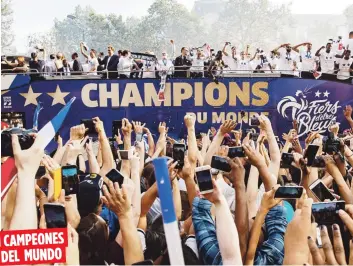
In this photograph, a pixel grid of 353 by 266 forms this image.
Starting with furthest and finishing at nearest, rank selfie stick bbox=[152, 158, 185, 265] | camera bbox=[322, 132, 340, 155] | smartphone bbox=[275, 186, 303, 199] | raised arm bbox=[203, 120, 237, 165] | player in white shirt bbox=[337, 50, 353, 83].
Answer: player in white shirt bbox=[337, 50, 353, 83]
raised arm bbox=[203, 120, 237, 165]
camera bbox=[322, 132, 340, 155]
smartphone bbox=[275, 186, 303, 199]
selfie stick bbox=[152, 158, 185, 265]

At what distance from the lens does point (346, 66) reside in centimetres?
1205

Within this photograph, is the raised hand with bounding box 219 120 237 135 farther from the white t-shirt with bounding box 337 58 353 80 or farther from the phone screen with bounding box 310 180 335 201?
the white t-shirt with bounding box 337 58 353 80

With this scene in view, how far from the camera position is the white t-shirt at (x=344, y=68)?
1195cm

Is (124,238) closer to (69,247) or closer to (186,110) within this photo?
(69,247)

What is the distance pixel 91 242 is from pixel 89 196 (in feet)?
1.25

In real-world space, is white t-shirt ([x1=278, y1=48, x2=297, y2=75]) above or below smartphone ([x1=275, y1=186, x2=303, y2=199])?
above

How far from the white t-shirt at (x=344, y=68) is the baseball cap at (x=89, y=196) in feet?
32.2

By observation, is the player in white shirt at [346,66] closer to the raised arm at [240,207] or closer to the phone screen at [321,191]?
the phone screen at [321,191]

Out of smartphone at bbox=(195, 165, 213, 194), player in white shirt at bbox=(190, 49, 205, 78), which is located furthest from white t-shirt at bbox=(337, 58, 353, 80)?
smartphone at bbox=(195, 165, 213, 194)

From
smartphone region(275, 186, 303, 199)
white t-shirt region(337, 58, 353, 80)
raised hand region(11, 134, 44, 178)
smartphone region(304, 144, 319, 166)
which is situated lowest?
smartphone region(275, 186, 303, 199)

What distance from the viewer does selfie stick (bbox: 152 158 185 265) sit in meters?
2.16

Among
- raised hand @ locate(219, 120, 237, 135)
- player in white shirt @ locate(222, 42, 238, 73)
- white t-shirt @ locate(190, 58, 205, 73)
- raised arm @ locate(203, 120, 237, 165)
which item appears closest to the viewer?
raised arm @ locate(203, 120, 237, 165)

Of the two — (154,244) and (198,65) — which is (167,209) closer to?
(154,244)

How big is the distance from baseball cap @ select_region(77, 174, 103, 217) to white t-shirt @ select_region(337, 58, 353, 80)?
32.2 ft
